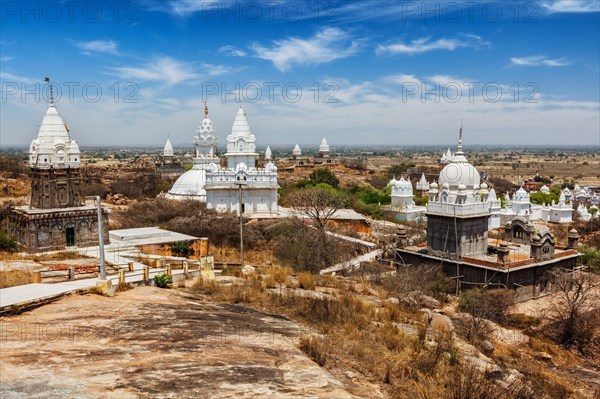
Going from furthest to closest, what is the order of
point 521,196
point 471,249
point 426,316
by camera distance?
point 521,196
point 471,249
point 426,316

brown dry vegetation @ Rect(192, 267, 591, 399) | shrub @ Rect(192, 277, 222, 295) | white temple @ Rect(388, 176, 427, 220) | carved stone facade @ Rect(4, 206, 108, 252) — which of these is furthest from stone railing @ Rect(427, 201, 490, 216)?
white temple @ Rect(388, 176, 427, 220)

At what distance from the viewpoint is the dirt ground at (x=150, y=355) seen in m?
7.65

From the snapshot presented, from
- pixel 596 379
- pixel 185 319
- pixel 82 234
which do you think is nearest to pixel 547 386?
pixel 596 379

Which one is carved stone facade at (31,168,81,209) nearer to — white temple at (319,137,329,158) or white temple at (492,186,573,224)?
white temple at (492,186,573,224)

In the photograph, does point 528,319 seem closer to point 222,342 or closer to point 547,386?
point 547,386

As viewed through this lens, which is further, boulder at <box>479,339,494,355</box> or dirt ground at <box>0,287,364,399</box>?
boulder at <box>479,339,494,355</box>

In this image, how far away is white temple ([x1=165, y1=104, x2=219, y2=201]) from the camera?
148 feet

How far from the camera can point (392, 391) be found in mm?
9133

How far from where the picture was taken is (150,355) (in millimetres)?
9000

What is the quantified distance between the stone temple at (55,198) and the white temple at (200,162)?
737 inches

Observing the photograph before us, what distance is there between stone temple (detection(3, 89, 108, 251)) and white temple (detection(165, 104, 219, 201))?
18.7 m

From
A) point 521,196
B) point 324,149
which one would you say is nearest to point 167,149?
point 324,149

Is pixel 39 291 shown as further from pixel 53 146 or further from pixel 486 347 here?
pixel 53 146

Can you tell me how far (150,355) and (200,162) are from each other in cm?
4002
